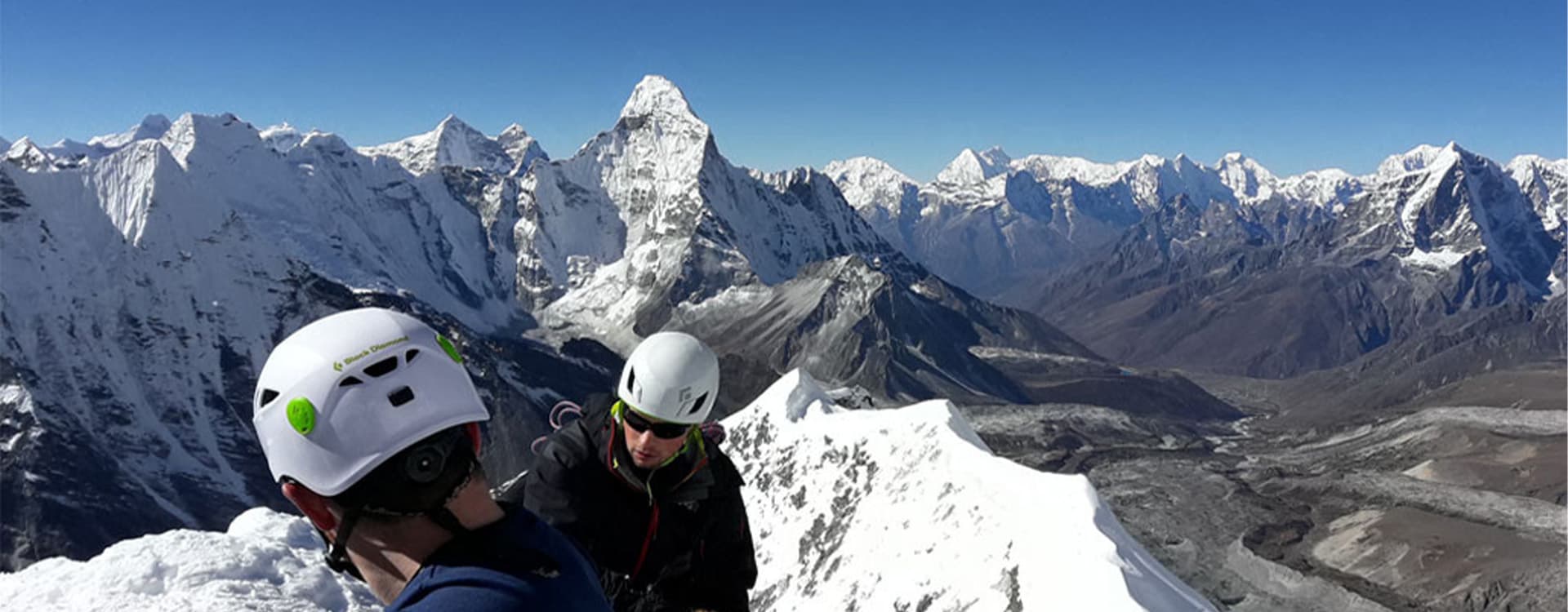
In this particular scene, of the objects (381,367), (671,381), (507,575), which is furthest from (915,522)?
(507,575)

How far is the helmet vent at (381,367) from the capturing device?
538 cm

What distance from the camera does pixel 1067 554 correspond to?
96.1 feet

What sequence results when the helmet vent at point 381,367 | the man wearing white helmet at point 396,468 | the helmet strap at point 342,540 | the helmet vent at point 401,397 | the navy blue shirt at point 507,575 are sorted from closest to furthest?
1. the navy blue shirt at point 507,575
2. the man wearing white helmet at point 396,468
3. the helmet strap at point 342,540
4. the helmet vent at point 401,397
5. the helmet vent at point 381,367

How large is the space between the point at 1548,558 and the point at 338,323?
190 metres

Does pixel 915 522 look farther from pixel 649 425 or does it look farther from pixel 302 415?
pixel 302 415

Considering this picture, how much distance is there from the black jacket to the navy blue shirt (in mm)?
7242

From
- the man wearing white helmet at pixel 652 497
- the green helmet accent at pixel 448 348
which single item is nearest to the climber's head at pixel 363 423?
the green helmet accent at pixel 448 348

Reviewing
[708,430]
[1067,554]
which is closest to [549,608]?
[708,430]

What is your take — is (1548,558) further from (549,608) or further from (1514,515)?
(549,608)

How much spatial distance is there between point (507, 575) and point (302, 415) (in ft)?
5.87

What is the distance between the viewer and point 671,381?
42.1 ft

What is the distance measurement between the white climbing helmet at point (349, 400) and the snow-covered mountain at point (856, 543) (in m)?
13.3

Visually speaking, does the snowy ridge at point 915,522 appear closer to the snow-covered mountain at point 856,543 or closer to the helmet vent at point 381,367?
the snow-covered mountain at point 856,543

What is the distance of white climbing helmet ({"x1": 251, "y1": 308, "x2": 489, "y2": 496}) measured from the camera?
5145 mm
